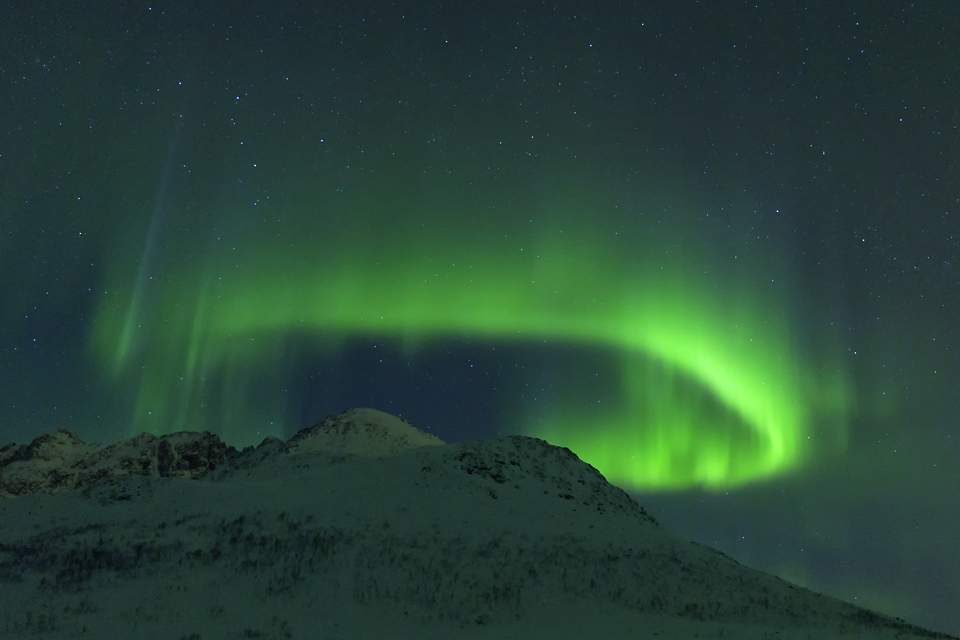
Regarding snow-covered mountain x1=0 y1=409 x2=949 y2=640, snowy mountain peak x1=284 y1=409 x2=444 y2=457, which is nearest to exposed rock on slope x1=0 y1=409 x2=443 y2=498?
snowy mountain peak x1=284 y1=409 x2=444 y2=457

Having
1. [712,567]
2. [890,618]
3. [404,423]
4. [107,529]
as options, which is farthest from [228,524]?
[404,423]

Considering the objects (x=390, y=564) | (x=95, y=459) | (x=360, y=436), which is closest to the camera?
(x=390, y=564)

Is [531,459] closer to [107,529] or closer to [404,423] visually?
[107,529]

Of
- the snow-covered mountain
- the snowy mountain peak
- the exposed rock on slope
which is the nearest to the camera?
the snow-covered mountain

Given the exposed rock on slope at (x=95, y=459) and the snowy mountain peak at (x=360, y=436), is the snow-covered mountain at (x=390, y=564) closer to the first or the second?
the snowy mountain peak at (x=360, y=436)

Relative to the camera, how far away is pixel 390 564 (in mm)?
26641

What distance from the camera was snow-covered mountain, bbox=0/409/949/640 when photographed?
64.6 ft

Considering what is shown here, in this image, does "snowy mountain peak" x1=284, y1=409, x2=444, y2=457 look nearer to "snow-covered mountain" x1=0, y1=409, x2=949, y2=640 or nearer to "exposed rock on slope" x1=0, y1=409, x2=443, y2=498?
"snow-covered mountain" x1=0, y1=409, x2=949, y2=640

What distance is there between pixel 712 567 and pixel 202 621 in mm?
22569

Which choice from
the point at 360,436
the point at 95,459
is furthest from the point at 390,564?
the point at 95,459

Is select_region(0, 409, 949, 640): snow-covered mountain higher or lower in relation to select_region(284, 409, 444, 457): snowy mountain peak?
lower

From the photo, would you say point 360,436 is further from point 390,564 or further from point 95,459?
point 95,459

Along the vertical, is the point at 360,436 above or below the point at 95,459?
above

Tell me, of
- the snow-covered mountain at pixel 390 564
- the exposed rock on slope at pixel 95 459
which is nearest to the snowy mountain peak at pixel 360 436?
the snow-covered mountain at pixel 390 564
